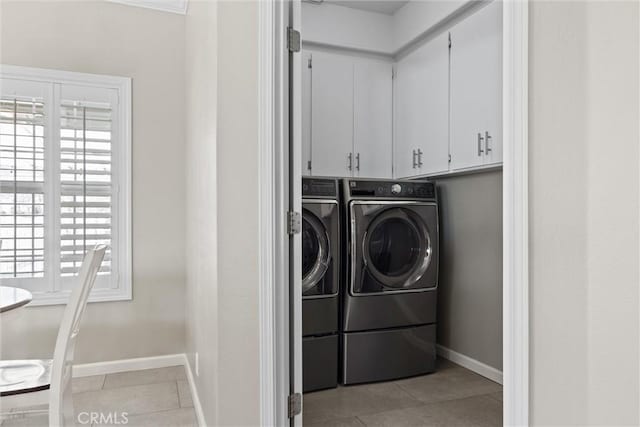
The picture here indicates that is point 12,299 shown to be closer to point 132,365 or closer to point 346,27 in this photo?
point 132,365

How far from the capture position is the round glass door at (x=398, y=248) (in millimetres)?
3049

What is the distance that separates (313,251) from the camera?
9.46ft

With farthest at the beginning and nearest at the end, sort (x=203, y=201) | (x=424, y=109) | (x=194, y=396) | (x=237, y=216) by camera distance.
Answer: (x=424, y=109) → (x=194, y=396) → (x=203, y=201) → (x=237, y=216)

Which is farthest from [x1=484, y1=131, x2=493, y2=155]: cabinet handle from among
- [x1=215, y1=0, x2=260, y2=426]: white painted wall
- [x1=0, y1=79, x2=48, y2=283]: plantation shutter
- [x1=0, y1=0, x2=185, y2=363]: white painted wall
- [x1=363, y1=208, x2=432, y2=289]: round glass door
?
[x1=0, y1=79, x2=48, y2=283]: plantation shutter

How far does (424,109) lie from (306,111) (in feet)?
2.98

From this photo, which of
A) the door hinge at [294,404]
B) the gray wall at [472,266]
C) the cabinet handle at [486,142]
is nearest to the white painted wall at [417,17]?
the cabinet handle at [486,142]

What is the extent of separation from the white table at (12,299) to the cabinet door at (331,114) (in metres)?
2.08

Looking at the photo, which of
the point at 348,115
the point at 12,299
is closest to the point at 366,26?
the point at 348,115

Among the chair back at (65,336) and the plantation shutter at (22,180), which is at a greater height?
the plantation shutter at (22,180)

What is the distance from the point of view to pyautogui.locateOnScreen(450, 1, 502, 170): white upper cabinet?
2736 millimetres

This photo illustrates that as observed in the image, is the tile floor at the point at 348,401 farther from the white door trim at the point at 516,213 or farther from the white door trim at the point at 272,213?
the white door trim at the point at 516,213

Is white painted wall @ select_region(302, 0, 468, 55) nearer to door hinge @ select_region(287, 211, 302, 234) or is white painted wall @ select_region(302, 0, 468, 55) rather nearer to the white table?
door hinge @ select_region(287, 211, 302, 234)

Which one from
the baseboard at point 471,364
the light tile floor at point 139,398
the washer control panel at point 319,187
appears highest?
the washer control panel at point 319,187

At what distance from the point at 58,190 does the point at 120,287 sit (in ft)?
2.58
